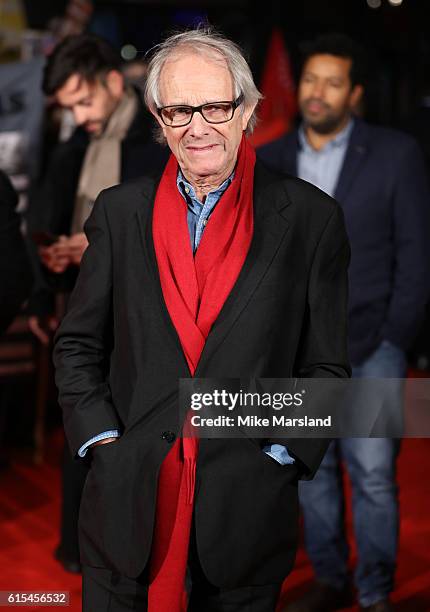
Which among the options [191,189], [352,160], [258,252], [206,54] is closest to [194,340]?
[258,252]

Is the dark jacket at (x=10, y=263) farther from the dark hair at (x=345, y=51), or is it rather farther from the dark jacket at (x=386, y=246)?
the dark hair at (x=345, y=51)

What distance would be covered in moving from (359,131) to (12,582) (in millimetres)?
2141

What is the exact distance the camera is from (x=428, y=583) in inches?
166

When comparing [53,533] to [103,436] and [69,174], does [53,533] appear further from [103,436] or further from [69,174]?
[103,436]

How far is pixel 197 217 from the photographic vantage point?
253 centimetres

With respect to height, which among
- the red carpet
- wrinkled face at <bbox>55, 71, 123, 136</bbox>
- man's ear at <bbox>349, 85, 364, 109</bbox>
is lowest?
the red carpet

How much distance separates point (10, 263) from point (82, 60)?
954 millimetres

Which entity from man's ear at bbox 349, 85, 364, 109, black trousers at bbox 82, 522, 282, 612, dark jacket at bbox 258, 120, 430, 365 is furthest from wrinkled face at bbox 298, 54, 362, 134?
black trousers at bbox 82, 522, 282, 612

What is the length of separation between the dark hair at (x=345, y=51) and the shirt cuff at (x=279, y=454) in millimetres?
1953

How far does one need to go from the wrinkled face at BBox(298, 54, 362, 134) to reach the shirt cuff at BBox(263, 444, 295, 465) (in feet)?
5.85

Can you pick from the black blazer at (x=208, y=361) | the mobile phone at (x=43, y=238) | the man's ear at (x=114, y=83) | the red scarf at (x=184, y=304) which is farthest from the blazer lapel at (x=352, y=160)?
the red scarf at (x=184, y=304)

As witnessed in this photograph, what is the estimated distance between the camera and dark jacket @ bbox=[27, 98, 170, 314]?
4.16 meters

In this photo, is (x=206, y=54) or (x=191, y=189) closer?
(x=206, y=54)

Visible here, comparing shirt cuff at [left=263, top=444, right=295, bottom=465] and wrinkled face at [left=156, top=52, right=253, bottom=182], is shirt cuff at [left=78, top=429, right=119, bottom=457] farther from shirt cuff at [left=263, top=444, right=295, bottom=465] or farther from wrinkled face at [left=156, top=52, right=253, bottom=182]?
wrinkled face at [left=156, top=52, right=253, bottom=182]
